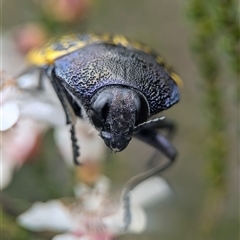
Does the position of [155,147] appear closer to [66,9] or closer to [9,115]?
[9,115]

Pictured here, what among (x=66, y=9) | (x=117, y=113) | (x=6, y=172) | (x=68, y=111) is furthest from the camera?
(x=66, y=9)

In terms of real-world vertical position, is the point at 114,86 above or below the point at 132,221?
above

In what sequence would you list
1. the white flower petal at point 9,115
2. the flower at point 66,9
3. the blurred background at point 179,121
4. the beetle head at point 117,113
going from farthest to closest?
the flower at point 66,9, the blurred background at point 179,121, the white flower petal at point 9,115, the beetle head at point 117,113

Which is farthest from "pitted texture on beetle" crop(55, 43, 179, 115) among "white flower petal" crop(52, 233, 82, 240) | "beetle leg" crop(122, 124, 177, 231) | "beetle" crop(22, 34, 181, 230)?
"white flower petal" crop(52, 233, 82, 240)

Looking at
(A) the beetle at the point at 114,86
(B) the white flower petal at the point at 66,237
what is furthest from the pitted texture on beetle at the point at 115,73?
(B) the white flower petal at the point at 66,237

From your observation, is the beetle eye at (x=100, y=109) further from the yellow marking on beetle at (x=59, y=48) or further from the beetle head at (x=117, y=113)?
the yellow marking on beetle at (x=59, y=48)

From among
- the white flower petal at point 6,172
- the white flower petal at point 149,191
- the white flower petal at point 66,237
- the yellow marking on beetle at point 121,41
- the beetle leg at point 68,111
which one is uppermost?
the yellow marking on beetle at point 121,41

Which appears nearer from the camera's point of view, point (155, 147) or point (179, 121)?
point (155, 147)

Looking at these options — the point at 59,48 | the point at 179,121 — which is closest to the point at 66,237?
the point at 59,48
